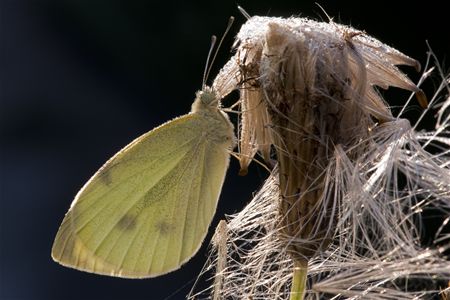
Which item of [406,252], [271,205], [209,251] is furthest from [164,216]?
[406,252]

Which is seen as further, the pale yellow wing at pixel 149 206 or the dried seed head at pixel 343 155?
the pale yellow wing at pixel 149 206

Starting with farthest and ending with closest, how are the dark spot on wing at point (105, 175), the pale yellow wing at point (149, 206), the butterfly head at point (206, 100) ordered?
1. the dark spot on wing at point (105, 175)
2. the pale yellow wing at point (149, 206)
3. the butterfly head at point (206, 100)

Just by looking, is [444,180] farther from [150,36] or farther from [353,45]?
[150,36]

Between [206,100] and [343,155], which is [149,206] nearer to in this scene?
[206,100]

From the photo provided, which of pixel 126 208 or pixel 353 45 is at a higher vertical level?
pixel 353 45

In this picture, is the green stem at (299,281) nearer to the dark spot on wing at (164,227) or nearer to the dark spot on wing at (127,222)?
the dark spot on wing at (164,227)

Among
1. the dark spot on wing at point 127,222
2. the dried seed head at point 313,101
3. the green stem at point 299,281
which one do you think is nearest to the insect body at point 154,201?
the dark spot on wing at point 127,222
